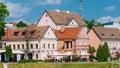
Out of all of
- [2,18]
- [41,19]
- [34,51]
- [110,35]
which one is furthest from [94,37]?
[2,18]

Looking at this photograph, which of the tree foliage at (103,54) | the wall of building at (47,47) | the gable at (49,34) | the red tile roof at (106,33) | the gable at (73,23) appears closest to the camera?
the tree foliage at (103,54)

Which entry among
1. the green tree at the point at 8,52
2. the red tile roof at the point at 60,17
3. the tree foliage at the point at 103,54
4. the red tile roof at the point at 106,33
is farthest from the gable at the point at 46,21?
the green tree at the point at 8,52

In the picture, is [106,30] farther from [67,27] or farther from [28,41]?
[28,41]

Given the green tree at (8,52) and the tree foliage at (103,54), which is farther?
the green tree at (8,52)

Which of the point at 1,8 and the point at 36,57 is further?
the point at 36,57

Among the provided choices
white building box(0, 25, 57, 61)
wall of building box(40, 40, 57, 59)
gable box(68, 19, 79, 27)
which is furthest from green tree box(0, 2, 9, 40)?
gable box(68, 19, 79, 27)

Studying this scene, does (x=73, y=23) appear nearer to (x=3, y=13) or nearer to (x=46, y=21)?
(x=46, y=21)

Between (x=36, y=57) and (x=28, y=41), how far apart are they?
13.2 feet

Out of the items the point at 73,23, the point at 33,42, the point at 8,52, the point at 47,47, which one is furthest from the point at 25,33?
the point at 73,23

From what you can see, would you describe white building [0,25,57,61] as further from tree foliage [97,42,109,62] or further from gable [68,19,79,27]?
gable [68,19,79,27]

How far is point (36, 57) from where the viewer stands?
9838 cm

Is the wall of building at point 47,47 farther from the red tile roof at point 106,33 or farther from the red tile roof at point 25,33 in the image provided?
the red tile roof at point 106,33

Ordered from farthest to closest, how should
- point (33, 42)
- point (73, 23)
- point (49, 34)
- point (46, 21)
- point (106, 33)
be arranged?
point (73, 23)
point (106, 33)
point (46, 21)
point (49, 34)
point (33, 42)

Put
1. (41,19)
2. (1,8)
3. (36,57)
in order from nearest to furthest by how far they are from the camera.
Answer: (1,8) → (36,57) → (41,19)
